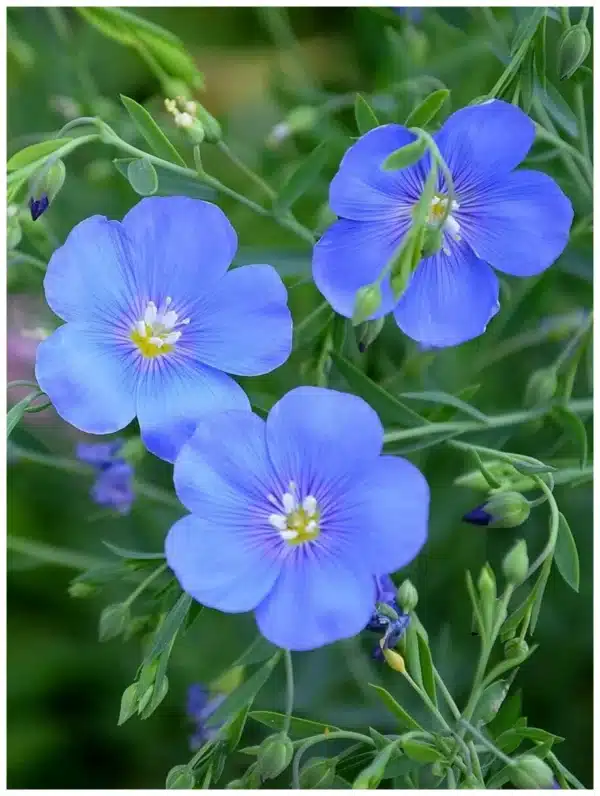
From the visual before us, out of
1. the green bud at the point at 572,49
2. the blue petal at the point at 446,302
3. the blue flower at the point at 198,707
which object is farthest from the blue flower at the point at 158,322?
the blue flower at the point at 198,707

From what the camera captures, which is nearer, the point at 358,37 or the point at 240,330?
the point at 240,330

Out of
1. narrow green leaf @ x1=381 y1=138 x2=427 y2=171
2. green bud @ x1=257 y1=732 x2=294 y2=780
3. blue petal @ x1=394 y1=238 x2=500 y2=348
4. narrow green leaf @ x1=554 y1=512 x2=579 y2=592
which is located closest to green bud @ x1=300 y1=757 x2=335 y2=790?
green bud @ x1=257 y1=732 x2=294 y2=780

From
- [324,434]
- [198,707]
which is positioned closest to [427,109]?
[324,434]

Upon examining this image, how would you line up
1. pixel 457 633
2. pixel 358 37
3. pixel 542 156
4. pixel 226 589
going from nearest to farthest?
pixel 226 589 < pixel 542 156 < pixel 457 633 < pixel 358 37

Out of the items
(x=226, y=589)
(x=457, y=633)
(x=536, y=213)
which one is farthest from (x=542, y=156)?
(x=457, y=633)

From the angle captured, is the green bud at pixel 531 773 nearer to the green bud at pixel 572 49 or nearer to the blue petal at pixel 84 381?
the blue petal at pixel 84 381

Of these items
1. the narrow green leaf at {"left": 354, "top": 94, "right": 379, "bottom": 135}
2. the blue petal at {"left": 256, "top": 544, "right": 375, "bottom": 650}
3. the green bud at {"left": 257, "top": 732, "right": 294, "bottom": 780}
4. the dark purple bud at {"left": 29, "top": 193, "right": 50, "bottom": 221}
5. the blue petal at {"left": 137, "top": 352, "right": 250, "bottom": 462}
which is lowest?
the green bud at {"left": 257, "top": 732, "right": 294, "bottom": 780}

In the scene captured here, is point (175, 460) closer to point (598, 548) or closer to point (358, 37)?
point (598, 548)

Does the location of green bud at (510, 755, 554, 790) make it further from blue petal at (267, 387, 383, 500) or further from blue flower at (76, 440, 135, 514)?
blue flower at (76, 440, 135, 514)
